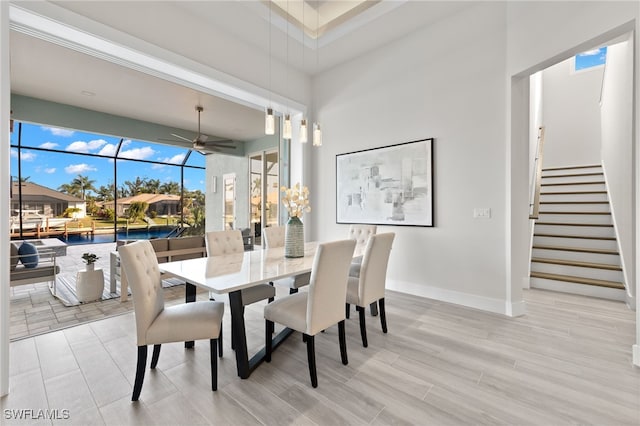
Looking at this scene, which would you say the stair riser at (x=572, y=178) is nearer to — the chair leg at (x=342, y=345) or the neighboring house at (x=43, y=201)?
the chair leg at (x=342, y=345)

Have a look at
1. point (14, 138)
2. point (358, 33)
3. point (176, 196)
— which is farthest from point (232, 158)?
point (358, 33)

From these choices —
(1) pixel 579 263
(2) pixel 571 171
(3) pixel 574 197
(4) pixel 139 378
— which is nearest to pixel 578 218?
(3) pixel 574 197

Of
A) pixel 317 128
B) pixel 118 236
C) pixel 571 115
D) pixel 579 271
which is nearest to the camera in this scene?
pixel 317 128

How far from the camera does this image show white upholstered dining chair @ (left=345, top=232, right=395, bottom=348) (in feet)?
7.83

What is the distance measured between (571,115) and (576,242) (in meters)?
3.91

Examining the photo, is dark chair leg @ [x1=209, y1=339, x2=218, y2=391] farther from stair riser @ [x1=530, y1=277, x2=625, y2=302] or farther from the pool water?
the pool water

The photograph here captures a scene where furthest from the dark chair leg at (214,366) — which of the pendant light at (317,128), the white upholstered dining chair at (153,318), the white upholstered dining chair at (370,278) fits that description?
the pendant light at (317,128)

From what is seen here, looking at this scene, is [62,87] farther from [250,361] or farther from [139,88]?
[250,361]

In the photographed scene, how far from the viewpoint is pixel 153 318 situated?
1.84 meters

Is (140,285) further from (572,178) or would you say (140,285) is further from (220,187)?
(220,187)

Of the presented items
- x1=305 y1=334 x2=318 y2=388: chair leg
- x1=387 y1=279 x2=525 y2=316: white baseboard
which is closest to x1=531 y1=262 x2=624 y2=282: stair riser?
x1=387 y1=279 x2=525 y2=316: white baseboard

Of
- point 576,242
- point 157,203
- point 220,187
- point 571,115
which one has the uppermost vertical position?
point 571,115

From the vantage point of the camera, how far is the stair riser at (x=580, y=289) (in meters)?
3.45

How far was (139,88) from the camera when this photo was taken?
187 inches
